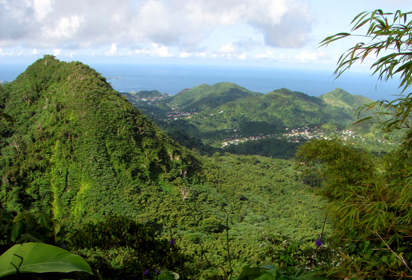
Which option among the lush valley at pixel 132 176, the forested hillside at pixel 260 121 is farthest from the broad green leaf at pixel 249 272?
the forested hillside at pixel 260 121

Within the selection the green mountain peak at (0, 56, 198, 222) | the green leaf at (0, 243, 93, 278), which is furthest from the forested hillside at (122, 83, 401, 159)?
the green leaf at (0, 243, 93, 278)

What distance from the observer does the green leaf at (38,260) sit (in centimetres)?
84

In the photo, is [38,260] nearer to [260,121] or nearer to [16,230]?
[16,230]

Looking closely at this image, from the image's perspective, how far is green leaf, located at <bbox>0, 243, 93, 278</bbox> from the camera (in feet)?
2.77

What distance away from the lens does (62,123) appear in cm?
1816

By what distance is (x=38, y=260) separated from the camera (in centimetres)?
88

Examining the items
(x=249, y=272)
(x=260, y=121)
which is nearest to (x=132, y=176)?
(x=249, y=272)

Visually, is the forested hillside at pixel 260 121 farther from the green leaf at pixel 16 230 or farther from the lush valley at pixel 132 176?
the green leaf at pixel 16 230

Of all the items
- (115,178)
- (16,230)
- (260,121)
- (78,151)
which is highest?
(16,230)

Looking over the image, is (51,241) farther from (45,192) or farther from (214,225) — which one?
(45,192)

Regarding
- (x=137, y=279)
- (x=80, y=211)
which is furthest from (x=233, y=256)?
(x=80, y=211)

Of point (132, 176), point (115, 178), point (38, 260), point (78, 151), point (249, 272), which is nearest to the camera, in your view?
point (38, 260)

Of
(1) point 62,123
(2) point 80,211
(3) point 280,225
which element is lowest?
(3) point 280,225

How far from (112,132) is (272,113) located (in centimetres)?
5510
